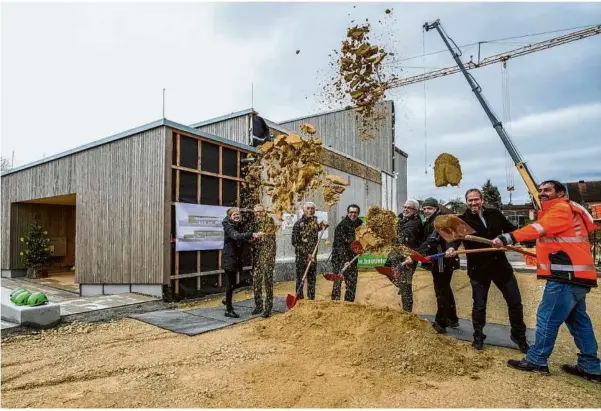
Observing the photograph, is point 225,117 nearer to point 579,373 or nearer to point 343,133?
point 343,133

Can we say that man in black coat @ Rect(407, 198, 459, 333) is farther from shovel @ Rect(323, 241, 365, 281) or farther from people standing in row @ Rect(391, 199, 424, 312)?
shovel @ Rect(323, 241, 365, 281)

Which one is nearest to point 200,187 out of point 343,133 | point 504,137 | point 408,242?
point 408,242

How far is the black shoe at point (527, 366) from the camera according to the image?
10.6 feet

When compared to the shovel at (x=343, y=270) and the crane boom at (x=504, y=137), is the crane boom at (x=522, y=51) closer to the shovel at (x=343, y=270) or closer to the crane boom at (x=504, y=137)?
the crane boom at (x=504, y=137)

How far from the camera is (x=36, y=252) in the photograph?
980cm

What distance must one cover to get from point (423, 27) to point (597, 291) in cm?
1224

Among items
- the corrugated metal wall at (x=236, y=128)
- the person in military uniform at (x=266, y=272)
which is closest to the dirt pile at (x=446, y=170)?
the person in military uniform at (x=266, y=272)

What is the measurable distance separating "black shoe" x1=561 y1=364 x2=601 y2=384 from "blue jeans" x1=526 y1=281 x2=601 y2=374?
3 cm

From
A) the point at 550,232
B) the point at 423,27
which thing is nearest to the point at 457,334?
the point at 550,232

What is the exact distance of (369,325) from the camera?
3.93 metres

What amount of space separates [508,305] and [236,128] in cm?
721

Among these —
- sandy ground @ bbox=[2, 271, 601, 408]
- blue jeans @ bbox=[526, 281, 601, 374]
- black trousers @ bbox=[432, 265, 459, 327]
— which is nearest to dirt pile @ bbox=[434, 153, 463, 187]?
black trousers @ bbox=[432, 265, 459, 327]

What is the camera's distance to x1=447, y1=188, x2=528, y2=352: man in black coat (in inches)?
153

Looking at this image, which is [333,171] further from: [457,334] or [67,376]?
[67,376]
